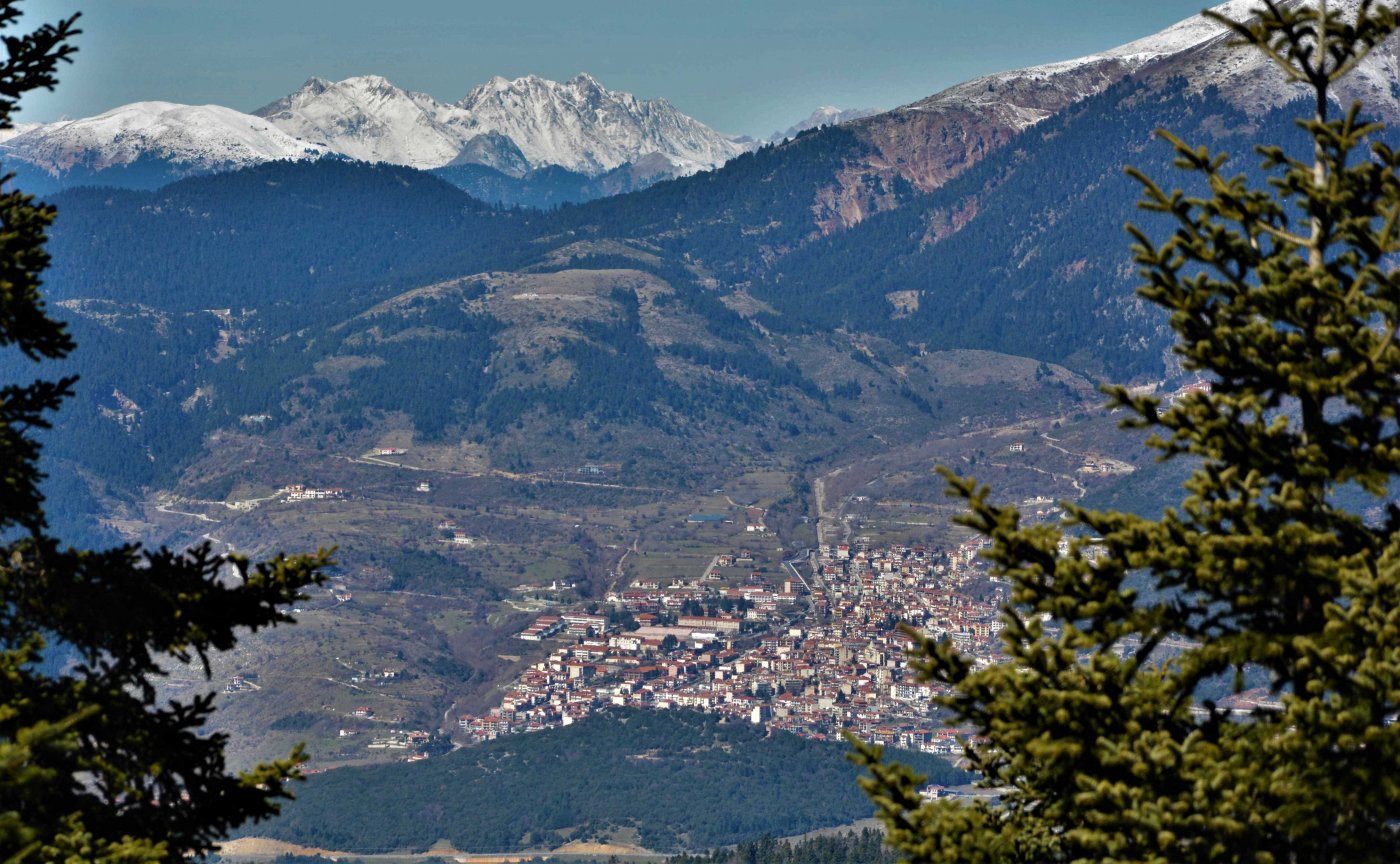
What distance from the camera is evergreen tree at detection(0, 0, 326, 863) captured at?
59.5 ft

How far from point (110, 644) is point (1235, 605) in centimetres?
1076

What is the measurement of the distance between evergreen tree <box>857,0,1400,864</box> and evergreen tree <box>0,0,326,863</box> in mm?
6652

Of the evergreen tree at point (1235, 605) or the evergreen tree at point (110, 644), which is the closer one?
the evergreen tree at point (1235, 605)

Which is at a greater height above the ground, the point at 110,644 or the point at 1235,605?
the point at 110,644

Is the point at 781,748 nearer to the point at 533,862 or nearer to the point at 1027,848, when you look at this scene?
the point at 533,862

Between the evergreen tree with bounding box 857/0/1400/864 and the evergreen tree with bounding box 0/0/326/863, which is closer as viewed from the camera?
the evergreen tree with bounding box 857/0/1400/864

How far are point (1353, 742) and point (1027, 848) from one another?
3.28 meters

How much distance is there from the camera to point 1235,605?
16.8 meters

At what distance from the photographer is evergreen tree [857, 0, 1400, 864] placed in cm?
1555

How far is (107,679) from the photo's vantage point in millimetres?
19000

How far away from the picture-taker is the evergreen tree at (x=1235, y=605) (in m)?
15.6

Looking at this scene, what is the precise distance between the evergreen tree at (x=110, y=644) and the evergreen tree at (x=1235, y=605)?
21.8 feet

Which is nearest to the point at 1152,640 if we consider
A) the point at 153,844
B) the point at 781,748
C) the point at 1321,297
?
the point at 1321,297

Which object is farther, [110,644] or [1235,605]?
[110,644]
